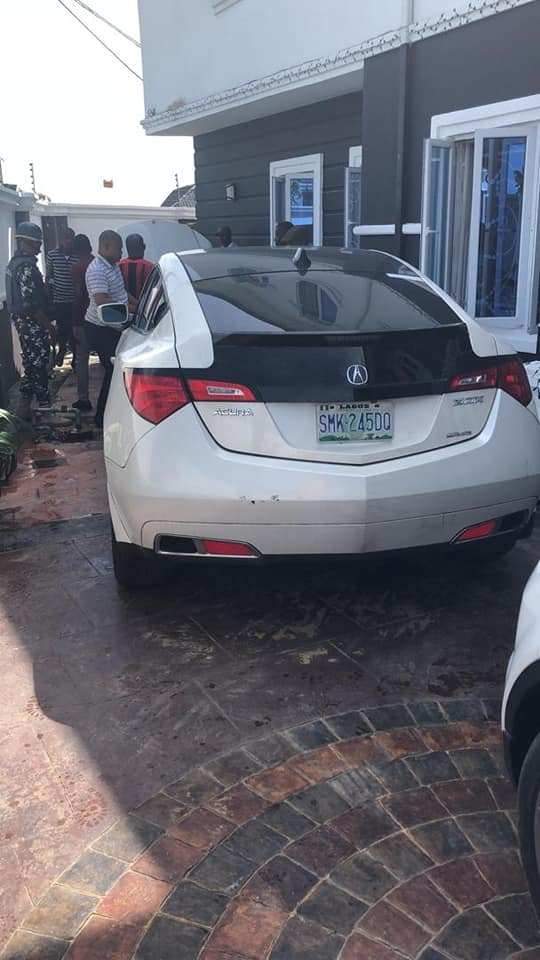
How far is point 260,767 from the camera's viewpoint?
2850mm

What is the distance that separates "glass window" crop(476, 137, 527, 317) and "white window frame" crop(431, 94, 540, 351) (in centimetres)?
8

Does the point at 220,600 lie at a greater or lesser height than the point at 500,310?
lesser

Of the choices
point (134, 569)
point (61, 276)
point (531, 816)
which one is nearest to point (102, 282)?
point (61, 276)

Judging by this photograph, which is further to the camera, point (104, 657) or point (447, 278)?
point (447, 278)

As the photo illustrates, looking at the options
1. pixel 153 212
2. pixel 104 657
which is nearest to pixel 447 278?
pixel 104 657

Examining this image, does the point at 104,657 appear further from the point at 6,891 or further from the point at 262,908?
the point at 262,908

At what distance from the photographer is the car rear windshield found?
3.57m

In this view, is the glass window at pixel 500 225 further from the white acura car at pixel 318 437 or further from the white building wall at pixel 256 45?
the white acura car at pixel 318 437

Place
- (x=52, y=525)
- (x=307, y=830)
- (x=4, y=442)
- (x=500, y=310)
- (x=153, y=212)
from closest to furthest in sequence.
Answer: (x=307, y=830)
(x=52, y=525)
(x=4, y=442)
(x=500, y=310)
(x=153, y=212)

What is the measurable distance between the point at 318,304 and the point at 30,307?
208 inches

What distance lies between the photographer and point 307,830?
8.36 feet

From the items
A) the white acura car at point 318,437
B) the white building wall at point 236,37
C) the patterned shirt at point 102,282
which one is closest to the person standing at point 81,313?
the patterned shirt at point 102,282

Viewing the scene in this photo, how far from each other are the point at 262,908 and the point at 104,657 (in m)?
1.56

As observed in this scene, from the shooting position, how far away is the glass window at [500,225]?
6770 mm
